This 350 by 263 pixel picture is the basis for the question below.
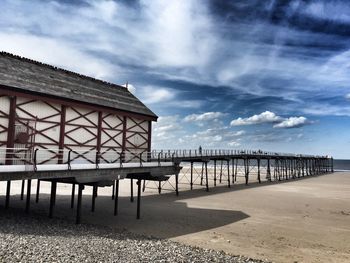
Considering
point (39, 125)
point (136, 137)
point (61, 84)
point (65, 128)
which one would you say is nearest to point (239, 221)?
point (136, 137)

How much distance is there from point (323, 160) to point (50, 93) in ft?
289

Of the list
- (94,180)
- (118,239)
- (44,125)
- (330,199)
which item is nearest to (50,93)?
(44,125)

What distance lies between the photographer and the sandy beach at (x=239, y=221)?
1450 cm

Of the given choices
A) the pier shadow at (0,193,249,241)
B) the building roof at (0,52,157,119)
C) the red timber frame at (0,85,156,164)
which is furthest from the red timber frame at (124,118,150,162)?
the pier shadow at (0,193,249,241)

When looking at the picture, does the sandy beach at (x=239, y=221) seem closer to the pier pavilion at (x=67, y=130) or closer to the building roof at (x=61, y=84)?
the pier pavilion at (x=67, y=130)

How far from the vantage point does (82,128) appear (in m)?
20.2

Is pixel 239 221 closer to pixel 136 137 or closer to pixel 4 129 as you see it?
pixel 136 137

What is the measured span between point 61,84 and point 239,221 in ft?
45.9

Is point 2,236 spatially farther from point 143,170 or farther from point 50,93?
point 143,170

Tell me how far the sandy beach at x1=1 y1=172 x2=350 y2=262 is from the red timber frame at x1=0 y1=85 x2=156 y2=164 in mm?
4186

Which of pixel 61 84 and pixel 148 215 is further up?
pixel 61 84

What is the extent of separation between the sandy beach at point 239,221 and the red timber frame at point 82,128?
165 inches

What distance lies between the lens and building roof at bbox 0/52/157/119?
706 inches

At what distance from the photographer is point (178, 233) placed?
1667cm
